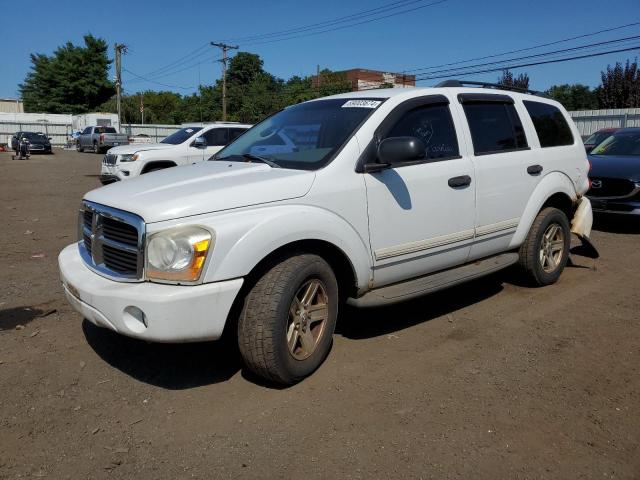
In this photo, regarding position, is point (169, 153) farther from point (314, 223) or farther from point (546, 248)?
point (314, 223)

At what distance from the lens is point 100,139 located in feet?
120

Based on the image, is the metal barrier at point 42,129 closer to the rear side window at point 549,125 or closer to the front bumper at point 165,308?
the rear side window at point 549,125

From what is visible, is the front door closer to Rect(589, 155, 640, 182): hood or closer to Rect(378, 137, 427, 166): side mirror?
Rect(378, 137, 427, 166): side mirror

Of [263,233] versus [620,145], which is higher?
[620,145]

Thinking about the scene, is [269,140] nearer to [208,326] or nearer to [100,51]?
[208,326]

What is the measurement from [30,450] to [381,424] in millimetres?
1846

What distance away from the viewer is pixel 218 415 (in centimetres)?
315

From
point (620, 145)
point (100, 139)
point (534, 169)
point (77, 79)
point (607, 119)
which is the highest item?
point (77, 79)

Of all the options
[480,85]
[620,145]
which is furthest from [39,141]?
[480,85]

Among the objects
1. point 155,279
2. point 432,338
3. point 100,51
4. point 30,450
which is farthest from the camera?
point 100,51

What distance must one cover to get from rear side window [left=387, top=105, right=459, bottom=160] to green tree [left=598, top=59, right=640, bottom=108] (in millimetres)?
37698

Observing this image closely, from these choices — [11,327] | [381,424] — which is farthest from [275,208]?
[11,327]

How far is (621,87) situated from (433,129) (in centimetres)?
3934

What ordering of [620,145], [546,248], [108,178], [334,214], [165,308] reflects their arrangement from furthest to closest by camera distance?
[108,178], [620,145], [546,248], [334,214], [165,308]
